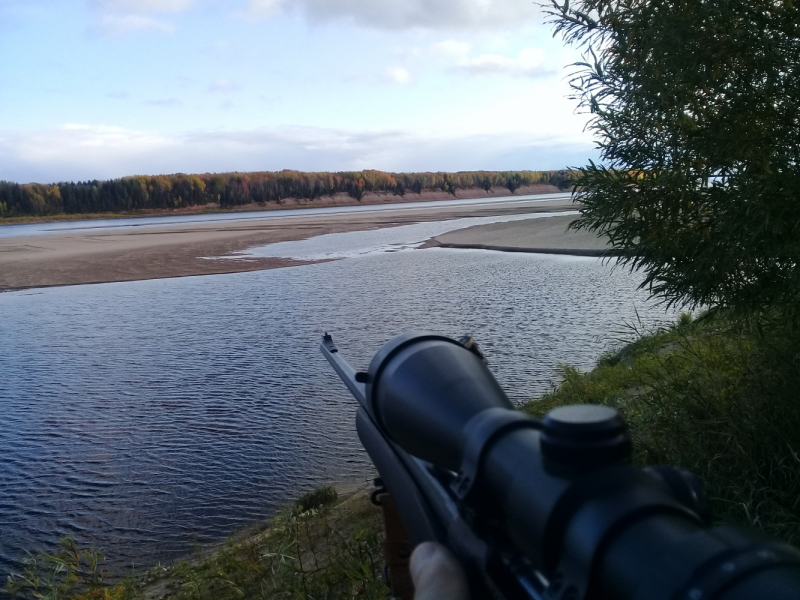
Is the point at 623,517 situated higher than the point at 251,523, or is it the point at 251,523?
the point at 623,517

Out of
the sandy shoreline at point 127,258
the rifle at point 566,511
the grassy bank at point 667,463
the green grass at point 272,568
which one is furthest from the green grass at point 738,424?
the sandy shoreline at point 127,258

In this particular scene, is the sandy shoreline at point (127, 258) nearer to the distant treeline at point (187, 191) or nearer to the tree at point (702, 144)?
the tree at point (702, 144)

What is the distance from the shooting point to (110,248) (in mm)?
28344

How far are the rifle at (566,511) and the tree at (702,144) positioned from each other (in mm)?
2488

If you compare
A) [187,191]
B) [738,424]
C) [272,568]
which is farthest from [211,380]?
[187,191]

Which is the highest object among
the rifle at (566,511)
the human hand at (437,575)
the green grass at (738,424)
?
the rifle at (566,511)

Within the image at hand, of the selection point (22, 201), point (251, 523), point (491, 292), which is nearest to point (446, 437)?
point (251, 523)

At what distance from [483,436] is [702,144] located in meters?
3.07

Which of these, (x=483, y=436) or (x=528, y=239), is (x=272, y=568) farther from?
(x=528, y=239)

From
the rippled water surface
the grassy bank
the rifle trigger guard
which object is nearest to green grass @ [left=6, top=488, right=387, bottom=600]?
the grassy bank

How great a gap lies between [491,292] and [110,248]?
20226mm

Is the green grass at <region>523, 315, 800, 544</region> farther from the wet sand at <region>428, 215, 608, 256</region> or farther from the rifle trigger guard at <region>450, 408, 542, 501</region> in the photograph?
the wet sand at <region>428, 215, 608, 256</region>

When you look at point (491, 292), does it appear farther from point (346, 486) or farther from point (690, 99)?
point (690, 99)

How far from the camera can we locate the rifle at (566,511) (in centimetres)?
66
